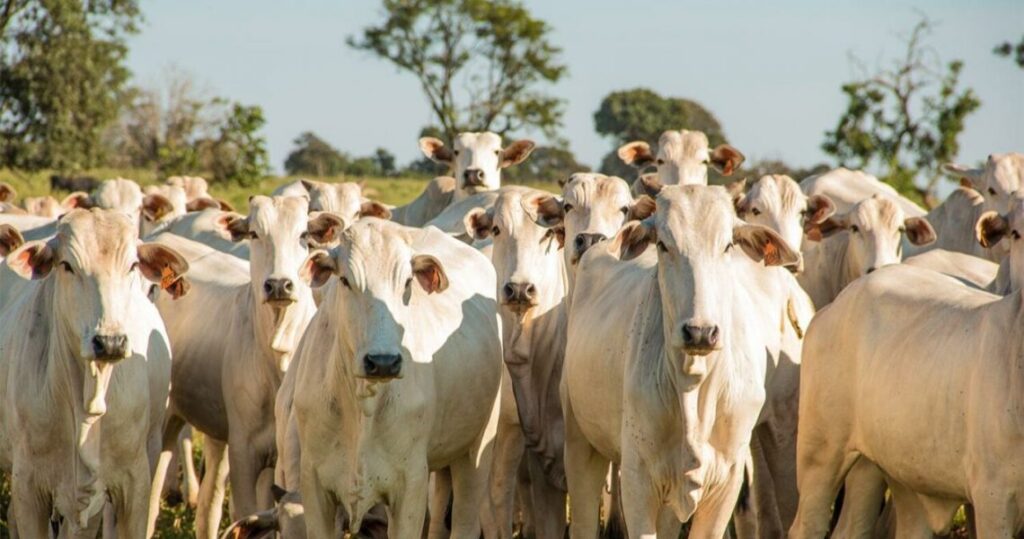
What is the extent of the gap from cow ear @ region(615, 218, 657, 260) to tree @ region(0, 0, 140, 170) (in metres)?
29.3

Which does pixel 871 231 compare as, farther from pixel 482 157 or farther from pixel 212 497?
pixel 212 497

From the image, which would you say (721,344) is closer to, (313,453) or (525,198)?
(313,453)

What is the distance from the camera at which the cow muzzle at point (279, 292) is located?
1108 centimetres

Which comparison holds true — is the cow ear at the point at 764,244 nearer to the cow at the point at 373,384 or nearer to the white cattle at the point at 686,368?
the white cattle at the point at 686,368

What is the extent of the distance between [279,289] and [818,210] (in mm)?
4218

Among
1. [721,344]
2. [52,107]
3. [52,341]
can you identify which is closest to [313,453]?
[52,341]

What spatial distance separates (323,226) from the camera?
464 inches

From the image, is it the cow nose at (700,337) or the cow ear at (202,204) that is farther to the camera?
the cow ear at (202,204)

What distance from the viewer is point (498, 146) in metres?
17.2

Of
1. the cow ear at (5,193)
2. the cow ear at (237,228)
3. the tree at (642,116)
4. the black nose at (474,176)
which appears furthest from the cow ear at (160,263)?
the tree at (642,116)

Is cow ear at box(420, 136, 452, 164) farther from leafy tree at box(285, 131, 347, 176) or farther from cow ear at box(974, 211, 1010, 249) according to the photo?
leafy tree at box(285, 131, 347, 176)

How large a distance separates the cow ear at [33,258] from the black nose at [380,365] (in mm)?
1937

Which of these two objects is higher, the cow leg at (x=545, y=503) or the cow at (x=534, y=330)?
the cow at (x=534, y=330)

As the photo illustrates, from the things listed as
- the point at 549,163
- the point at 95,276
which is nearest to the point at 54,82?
the point at 549,163
